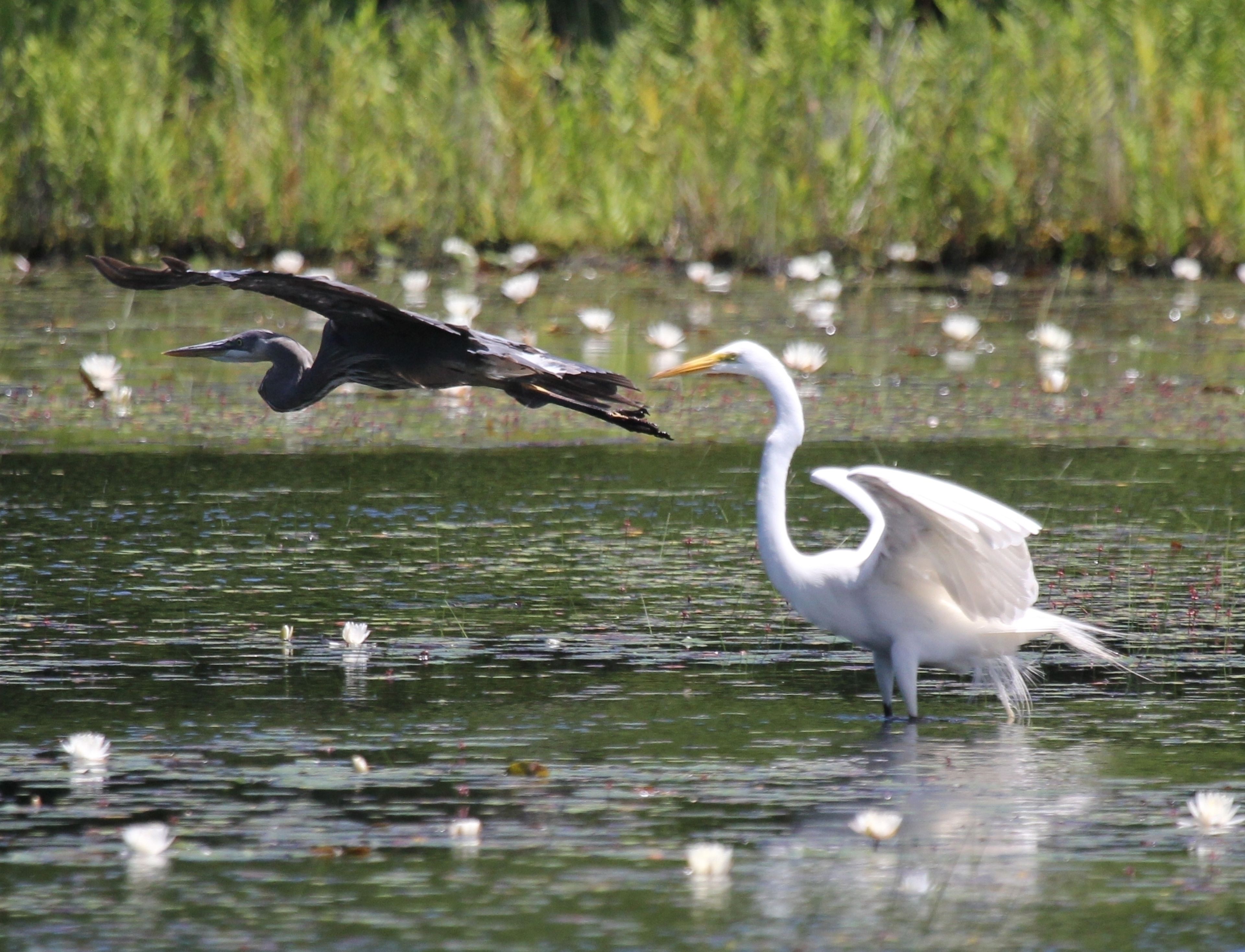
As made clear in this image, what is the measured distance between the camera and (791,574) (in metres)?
4.70

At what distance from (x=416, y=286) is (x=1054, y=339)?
10.8 ft

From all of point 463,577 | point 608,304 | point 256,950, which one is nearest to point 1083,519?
point 463,577

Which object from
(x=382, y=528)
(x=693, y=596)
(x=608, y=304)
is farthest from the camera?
(x=608, y=304)

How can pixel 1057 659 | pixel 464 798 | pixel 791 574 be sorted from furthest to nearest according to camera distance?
pixel 1057 659, pixel 791 574, pixel 464 798

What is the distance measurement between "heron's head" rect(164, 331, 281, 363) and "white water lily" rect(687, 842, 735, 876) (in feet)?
9.56

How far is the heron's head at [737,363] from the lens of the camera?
491 centimetres

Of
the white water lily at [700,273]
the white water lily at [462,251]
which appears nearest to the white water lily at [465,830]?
the white water lily at [700,273]

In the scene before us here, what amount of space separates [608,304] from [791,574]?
22.9 feet

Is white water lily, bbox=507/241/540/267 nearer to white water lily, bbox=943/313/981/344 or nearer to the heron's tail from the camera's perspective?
white water lily, bbox=943/313/981/344

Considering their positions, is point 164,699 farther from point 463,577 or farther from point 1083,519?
point 1083,519

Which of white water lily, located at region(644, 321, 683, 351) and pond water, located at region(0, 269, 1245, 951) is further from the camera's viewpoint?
white water lily, located at region(644, 321, 683, 351)

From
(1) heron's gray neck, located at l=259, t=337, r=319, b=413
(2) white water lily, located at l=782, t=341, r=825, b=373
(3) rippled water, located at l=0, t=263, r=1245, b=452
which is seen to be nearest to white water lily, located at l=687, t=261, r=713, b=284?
(3) rippled water, located at l=0, t=263, r=1245, b=452

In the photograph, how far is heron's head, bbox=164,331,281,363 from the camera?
19.6 feet

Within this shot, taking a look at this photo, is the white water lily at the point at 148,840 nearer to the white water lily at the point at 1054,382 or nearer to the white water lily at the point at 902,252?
the white water lily at the point at 1054,382
